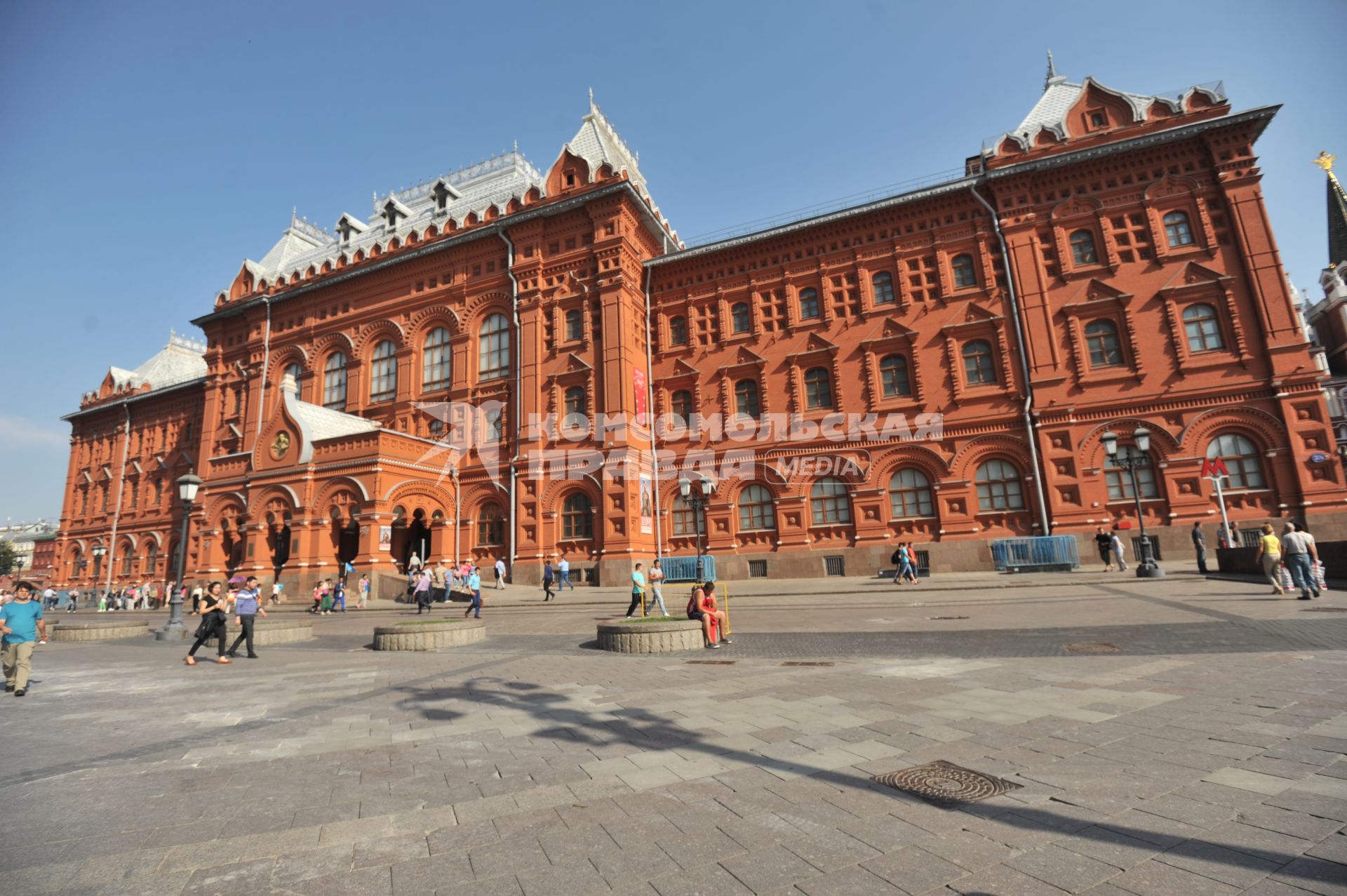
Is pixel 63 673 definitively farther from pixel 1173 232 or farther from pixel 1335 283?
pixel 1335 283

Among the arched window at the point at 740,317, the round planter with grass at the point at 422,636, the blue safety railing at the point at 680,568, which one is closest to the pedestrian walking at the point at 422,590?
the round planter with grass at the point at 422,636

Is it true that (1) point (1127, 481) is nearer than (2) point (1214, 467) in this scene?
No

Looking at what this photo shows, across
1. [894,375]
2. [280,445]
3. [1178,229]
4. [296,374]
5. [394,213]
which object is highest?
[394,213]

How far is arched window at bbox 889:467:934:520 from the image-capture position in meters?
26.5

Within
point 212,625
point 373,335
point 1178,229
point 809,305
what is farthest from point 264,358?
point 1178,229

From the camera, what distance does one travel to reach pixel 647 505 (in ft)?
95.4

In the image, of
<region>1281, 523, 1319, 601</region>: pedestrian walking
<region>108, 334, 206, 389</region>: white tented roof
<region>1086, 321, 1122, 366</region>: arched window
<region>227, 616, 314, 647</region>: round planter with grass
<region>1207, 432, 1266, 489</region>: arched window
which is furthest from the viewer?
<region>108, 334, 206, 389</region>: white tented roof

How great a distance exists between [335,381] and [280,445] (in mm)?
6786

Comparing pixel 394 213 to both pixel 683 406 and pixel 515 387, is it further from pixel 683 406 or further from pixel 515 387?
pixel 683 406

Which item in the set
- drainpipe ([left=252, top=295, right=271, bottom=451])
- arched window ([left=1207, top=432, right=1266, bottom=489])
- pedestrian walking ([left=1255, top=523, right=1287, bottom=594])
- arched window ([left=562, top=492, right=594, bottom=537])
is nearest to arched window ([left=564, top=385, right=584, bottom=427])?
arched window ([left=562, top=492, right=594, bottom=537])

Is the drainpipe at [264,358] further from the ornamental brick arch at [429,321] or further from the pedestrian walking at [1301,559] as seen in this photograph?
the pedestrian walking at [1301,559]

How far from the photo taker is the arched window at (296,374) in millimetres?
37219

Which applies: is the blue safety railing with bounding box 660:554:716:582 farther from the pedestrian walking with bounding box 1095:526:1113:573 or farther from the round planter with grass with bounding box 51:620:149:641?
the round planter with grass with bounding box 51:620:149:641

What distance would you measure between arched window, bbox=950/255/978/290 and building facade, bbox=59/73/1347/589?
88 mm
